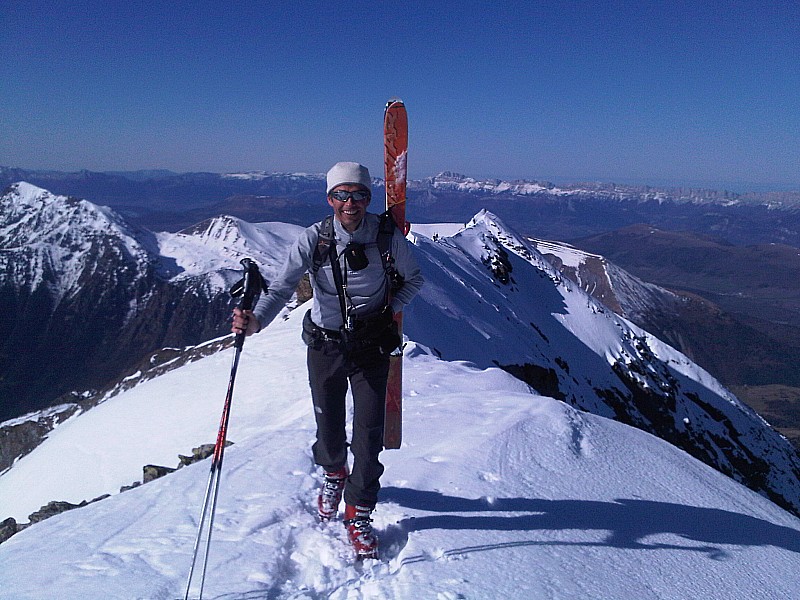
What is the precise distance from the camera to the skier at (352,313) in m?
4.61

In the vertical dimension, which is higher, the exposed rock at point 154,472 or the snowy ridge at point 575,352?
the exposed rock at point 154,472

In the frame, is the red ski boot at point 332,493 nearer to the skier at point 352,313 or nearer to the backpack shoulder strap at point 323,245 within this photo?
the skier at point 352,313

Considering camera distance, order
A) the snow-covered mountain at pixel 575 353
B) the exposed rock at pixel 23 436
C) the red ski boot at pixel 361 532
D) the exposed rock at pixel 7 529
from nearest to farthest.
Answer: the red ski boot at pixel 361 532 → the exposed rock at pixel 7 529 → the exposed rock at pixel 23 436 → the snow-covered mountain at pixel 575 353

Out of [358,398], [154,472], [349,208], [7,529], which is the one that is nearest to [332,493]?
[358,398]

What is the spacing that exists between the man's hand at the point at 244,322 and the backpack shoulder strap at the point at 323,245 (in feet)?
2.23

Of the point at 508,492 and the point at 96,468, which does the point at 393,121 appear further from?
the point at 96,468

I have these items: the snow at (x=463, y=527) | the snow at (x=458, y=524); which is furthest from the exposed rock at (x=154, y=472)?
the snow at (x=463, y=527)

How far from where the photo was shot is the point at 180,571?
4.42 m

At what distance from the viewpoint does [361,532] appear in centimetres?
480

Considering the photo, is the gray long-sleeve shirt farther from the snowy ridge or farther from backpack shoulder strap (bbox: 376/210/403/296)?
the snowy ridge

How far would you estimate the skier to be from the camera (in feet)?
15.1

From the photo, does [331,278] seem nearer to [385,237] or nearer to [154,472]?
[385,237]

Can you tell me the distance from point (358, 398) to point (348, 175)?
206cm

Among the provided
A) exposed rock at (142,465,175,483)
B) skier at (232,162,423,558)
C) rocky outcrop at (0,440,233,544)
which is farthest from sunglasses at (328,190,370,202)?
exposed rock at (142,465,175,483)
